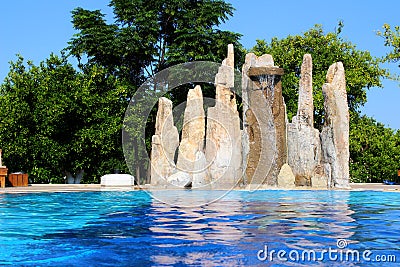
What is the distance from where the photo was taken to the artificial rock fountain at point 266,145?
1805cm

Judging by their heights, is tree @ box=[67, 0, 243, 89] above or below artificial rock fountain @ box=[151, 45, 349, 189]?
above

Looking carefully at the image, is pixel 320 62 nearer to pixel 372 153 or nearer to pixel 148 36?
pixel 372 153

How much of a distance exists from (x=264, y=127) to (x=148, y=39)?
9.58 meters

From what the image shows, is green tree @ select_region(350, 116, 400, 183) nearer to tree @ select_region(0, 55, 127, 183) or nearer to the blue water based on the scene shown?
tree @ select_region(0, 55, 127, 183)

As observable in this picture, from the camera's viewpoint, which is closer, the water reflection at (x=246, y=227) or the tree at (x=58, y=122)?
the water reflection at (x=246, y=227)

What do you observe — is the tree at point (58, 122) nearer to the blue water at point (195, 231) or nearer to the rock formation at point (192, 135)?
the rock formation at point (192, 135)

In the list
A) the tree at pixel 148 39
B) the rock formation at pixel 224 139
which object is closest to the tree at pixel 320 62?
the tree at pixel 148 39

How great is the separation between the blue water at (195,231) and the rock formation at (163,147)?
5549mm

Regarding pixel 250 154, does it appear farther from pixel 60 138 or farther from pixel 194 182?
pixel 60 138

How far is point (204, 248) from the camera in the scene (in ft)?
22.0

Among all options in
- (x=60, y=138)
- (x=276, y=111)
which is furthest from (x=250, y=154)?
(x=60, y=138)

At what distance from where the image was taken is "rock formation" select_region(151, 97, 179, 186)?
19609mm

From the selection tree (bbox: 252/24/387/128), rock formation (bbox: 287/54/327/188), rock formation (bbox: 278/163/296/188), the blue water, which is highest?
tree (bbox: 252/24/387/128)

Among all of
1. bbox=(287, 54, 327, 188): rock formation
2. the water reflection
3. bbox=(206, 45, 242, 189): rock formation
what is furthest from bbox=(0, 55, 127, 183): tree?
the water reflection
